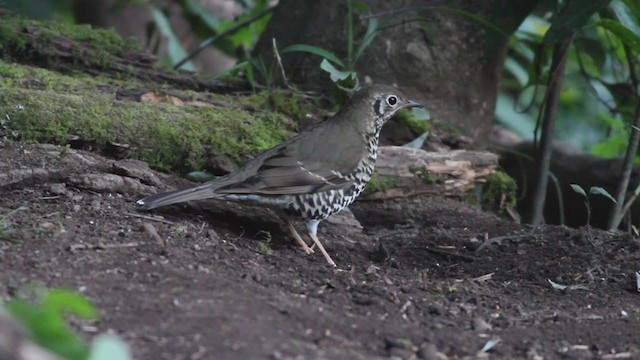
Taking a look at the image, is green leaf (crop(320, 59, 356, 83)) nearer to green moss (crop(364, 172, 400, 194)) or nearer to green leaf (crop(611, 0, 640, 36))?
green moss (crop(364, 172, 400, 194))

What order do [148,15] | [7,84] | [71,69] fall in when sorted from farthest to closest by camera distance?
[148,15] < [71,69] < [7,84]

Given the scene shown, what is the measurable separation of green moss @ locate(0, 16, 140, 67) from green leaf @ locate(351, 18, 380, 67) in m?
1.64

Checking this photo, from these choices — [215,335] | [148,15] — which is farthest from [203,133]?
[148,15]

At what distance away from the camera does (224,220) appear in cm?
564

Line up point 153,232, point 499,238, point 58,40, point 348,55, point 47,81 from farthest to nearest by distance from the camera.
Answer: point 348,55
point 58,40
point 47,81
point 499,238
point 153,232

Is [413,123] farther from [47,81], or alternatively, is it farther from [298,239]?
[47,81]

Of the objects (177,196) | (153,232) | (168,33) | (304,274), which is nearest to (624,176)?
(304,274)

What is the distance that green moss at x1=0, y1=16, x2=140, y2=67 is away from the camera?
665cm

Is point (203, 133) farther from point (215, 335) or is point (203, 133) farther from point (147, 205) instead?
point (215, 335)

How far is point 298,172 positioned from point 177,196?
31.8 inches

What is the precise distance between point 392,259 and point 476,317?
1.25 m

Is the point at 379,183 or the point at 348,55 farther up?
the point at 348,55

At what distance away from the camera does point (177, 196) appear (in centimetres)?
512

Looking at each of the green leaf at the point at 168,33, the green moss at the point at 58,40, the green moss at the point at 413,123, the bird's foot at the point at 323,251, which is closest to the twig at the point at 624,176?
the green moss at the point at 413,123
